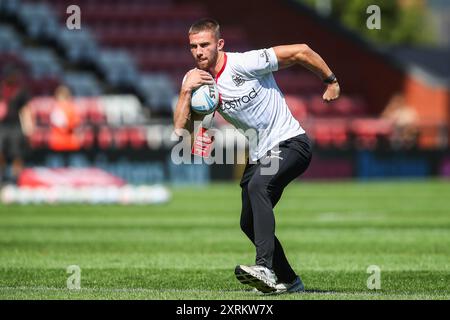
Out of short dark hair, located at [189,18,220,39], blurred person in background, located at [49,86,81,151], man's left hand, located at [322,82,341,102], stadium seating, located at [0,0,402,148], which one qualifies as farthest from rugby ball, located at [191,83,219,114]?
stadium seating, located at [0,0,402,148]

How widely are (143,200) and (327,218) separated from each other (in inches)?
204

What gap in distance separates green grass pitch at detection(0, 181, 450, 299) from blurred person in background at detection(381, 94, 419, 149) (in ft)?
28.1

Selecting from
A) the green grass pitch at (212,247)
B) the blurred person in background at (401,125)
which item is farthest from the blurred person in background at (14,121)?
the blurred person in background at (401,125)

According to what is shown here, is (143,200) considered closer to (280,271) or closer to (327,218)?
(327,218)

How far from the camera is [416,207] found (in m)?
21.3

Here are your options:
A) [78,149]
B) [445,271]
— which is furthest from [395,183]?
[445,271]

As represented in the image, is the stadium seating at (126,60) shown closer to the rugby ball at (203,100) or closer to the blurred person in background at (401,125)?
the blurred person in background at (401,125)

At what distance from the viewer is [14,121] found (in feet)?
80.6

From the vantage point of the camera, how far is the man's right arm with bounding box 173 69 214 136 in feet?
29.0

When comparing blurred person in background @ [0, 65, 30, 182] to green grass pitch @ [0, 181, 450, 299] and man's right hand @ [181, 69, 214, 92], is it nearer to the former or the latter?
green grass pitch @ [0, 181, 450, 299]

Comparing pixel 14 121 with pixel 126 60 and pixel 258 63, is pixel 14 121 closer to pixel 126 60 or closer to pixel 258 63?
pixel 126 60

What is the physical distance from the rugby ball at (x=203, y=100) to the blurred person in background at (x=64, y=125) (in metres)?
18.3

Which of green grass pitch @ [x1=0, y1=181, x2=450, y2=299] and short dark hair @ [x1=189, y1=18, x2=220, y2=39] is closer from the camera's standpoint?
short dark hair @ [x1=189, y1=18, x2=220, y2=39]

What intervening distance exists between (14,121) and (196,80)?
53.5 feet
